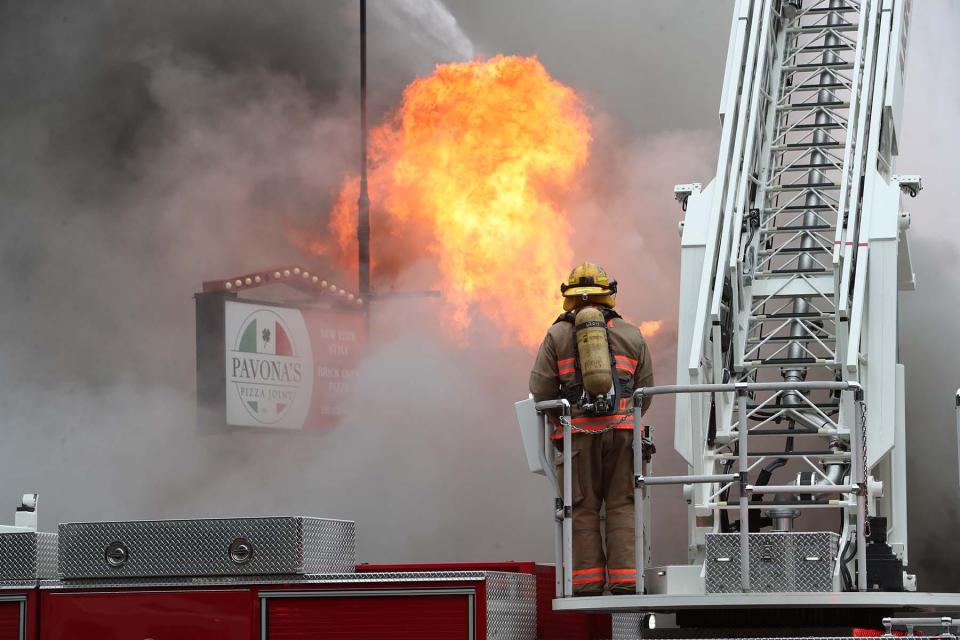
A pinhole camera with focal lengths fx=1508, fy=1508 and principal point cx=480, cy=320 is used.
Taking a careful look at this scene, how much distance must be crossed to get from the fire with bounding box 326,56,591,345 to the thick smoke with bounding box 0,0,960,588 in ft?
0.84

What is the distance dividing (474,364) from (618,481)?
Result: 10.5m

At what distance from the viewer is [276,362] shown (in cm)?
1838

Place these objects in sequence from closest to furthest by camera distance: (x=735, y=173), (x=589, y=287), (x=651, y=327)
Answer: (x=589, y=287) → (x=735, y=173) → (x=651, y=327)

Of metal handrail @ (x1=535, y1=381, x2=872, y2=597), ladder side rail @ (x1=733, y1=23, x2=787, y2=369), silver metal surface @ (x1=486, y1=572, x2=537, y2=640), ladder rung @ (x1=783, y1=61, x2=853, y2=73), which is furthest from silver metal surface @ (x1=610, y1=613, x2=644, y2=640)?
ladder rung @ (x1=783, y1=61, x2=853, y2=73)

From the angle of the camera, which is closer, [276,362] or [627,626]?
[627,626]

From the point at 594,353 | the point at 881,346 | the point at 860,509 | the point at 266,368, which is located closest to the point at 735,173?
the point at 881,346

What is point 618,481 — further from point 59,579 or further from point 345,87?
point 345,87

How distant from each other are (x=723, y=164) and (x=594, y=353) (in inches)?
116

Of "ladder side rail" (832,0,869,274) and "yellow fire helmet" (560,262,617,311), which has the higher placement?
"ladder side rail" (832,0,869,274)

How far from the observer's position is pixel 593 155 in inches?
711

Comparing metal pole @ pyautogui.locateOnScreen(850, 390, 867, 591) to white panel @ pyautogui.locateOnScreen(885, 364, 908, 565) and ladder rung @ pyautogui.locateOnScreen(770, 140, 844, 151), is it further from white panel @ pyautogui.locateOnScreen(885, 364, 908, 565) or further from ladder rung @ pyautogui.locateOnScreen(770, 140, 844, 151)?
ladder rung @ pyautogui.locateOnScreen(770, 140, 844, 151)

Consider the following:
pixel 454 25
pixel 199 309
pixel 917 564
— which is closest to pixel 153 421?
pixel 199 309

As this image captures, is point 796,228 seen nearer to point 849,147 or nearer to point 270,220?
point 849,147

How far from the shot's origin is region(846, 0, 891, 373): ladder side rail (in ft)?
28.5
